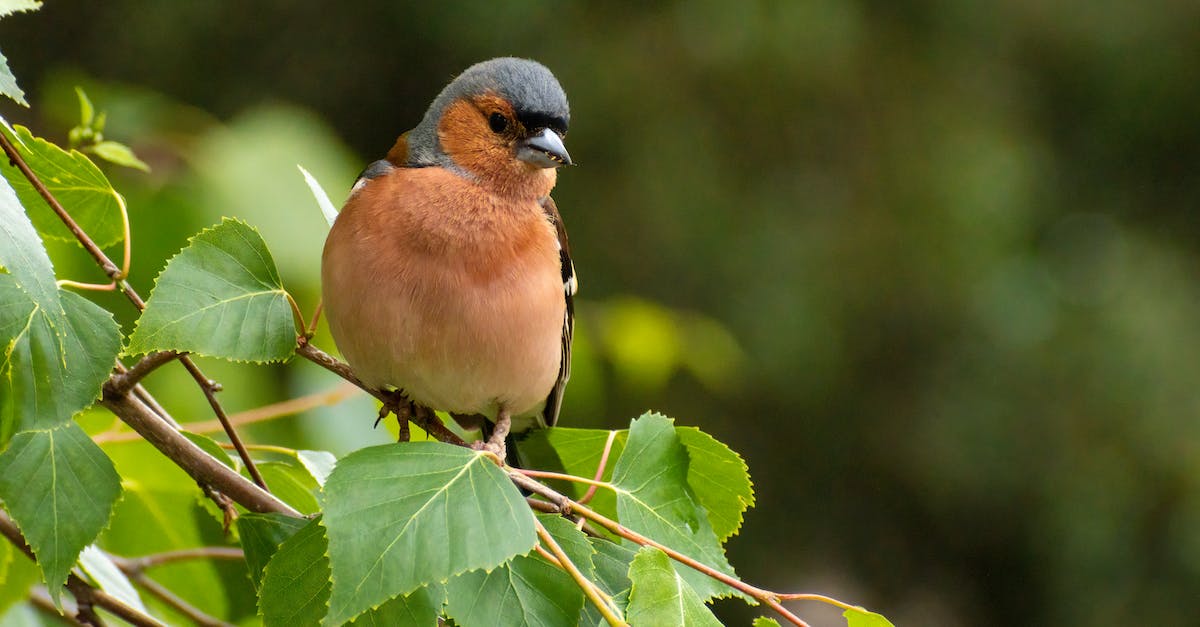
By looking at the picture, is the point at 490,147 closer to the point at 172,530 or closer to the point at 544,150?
the point at 544,150

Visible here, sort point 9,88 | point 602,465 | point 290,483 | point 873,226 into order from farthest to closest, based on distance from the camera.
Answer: point 873,226, point 290,483, point 602,465, point 9,88

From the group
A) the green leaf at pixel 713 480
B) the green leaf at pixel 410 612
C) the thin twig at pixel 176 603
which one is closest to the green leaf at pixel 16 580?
the thin twig at pixel 176 603

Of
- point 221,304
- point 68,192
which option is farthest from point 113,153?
point 221,304

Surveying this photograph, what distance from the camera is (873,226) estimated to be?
24.9ft

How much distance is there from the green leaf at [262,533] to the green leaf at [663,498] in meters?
0.42

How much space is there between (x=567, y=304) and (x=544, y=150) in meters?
0.38

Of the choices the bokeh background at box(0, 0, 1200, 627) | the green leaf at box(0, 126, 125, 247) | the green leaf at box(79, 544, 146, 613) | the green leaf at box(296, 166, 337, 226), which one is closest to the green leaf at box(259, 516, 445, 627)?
the green leaf at box(79, 544, 146, 613)

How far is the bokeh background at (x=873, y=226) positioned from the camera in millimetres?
7062

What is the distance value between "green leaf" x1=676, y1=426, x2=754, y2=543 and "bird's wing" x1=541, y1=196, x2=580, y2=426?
2.06ft

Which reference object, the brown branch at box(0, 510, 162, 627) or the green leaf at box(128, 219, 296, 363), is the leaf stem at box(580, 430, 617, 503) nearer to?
the green leaf at box(128, 219, 296, 363)

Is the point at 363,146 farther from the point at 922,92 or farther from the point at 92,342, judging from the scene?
the point at 92,342

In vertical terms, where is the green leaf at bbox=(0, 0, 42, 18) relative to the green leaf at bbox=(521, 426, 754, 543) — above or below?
above

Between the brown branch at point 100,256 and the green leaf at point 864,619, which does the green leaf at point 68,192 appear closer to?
the brown branch at point 100,256

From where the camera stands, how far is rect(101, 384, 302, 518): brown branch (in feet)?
5.27
